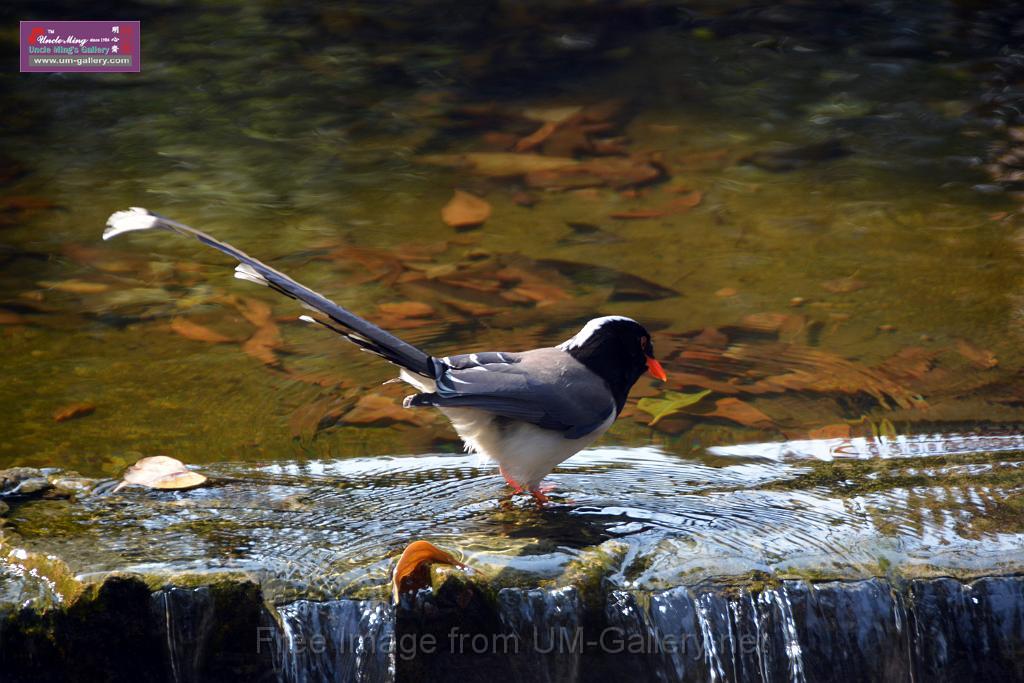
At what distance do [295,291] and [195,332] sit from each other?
254cm

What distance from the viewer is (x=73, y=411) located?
5.18 m

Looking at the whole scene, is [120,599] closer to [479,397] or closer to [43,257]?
[479,397]

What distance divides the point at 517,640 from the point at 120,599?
3.63ft

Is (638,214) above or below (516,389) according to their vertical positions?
below

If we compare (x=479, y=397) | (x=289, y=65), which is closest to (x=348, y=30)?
(x=289, y=65)

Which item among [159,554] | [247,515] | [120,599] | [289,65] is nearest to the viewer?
[120,599]

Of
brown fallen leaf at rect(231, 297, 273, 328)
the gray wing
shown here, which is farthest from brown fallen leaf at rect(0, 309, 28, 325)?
the gray wing

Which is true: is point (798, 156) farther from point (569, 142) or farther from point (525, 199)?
point (525, 199)

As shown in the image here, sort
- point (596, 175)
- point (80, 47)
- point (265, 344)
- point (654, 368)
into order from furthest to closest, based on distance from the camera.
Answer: point (80, 47)
point (596, 175)
point (265, 344)
point (654, 368)

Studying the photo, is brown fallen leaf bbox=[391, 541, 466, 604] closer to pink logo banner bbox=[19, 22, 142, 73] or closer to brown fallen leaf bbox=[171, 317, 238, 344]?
brown fallen leaf bbox=[171, 317, 238, 344]

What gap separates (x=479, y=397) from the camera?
4008 millimetres

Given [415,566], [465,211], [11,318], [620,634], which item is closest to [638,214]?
[465,211]

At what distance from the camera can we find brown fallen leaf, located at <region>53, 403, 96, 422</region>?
16.8 feet

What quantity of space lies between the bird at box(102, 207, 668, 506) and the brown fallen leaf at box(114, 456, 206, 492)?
763mm
